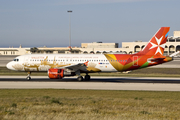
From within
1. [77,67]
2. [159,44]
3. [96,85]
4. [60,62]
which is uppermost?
[159,44]

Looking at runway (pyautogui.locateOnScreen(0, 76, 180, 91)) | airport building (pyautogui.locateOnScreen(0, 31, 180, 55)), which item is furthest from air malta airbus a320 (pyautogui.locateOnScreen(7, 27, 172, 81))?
airport building (pyautogui.locateOnScreen(0, 31, 180, 55))

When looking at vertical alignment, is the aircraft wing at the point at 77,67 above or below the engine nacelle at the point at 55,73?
above

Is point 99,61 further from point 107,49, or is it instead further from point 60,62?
point 107,49

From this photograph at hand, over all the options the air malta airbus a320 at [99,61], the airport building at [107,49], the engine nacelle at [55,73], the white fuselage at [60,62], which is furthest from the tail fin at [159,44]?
the airport building at [107,49]

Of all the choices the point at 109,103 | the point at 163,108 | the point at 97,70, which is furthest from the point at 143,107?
the point at 97,70

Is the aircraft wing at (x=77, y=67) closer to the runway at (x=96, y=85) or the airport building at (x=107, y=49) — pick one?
the runway at (x=96, y=85)

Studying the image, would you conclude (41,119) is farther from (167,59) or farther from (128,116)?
(167,59)

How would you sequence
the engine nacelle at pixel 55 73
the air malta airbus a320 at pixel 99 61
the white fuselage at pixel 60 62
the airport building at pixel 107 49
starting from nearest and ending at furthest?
the engine nacelle at pixel 55 73, the air malta airbus a320 at pixel 99 61, the white fuselage at pixel 60 62, the airport building at pixel 107 49

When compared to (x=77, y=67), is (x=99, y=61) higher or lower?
higher

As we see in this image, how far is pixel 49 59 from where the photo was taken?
38938mm

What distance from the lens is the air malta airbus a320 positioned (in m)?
38.2

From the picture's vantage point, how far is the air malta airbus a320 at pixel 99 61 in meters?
38.2

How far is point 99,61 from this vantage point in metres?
38.5

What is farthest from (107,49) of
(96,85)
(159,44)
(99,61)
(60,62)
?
(96,85)
